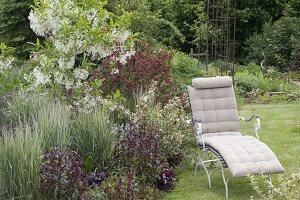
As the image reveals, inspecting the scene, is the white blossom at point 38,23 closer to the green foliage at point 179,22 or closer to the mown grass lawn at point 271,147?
the mown grass lawn at point 271,147

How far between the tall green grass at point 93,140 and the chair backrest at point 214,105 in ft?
4.76

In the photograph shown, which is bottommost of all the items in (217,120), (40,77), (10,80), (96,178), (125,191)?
(96,178)

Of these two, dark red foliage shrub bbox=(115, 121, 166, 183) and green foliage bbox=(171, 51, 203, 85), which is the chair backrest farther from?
green foliage bbox=(171, 51, 203, 85)

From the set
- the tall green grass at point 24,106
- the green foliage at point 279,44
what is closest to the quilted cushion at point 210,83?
the tall green grass at point 24,106

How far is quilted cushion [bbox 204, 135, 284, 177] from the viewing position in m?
5.45

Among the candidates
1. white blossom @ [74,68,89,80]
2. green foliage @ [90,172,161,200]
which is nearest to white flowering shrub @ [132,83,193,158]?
white blossom @ [74,68,89,80]

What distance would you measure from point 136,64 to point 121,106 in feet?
3.29

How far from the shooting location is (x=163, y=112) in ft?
21.6

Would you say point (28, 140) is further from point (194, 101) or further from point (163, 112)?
A: point (194, 101)

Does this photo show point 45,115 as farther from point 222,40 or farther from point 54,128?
point 222,40

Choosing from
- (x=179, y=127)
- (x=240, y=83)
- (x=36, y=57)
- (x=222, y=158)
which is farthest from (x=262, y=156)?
(x=240, y=83)

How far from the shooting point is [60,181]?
4.43 metres

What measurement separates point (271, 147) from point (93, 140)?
2894 millimetres

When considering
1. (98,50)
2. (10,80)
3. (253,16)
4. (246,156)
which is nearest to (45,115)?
(98,50)
